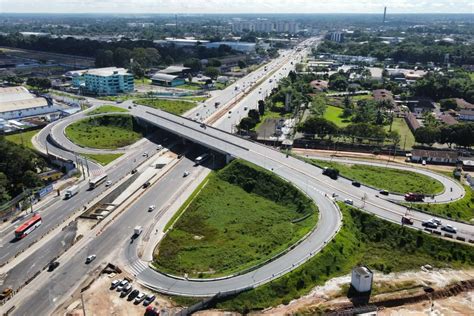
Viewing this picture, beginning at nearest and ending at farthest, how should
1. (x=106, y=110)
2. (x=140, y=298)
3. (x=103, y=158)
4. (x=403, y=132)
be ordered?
(x=140, y=298)
(x=103, y=158)
(x=403, y=132)
(x=106, y=110)

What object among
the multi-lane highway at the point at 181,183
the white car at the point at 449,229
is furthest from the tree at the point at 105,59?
the white car at the point at 449,229

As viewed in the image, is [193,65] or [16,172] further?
[193,65]

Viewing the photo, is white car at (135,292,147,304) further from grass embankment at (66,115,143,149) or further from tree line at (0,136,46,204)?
grass embankment at (66,115,143,149)

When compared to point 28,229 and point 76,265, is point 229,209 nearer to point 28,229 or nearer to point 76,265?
point 76,265

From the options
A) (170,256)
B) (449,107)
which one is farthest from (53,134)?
(449,107)

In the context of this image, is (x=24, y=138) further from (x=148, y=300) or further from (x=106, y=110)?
(x=148, y=300)

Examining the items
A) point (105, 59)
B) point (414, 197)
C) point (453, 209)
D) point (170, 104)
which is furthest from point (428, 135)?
point (105, 59)

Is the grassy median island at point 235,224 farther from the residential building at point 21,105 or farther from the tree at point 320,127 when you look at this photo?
the residential building at point 21,105
